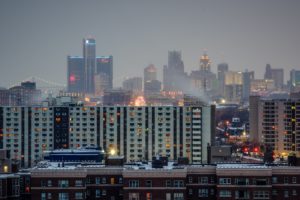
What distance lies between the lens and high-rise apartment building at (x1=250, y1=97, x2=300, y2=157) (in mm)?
101238

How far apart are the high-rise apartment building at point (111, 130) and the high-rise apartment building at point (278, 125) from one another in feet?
60.0

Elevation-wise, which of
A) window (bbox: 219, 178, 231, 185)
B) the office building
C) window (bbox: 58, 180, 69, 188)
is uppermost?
the office building

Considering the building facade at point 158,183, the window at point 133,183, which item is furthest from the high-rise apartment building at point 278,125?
the window at point 133,183

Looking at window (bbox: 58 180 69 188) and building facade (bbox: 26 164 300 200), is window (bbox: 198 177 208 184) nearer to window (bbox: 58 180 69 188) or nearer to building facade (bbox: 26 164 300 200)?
building facade (bbox: 26 164 300 200)

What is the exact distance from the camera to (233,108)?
18738 centimetres

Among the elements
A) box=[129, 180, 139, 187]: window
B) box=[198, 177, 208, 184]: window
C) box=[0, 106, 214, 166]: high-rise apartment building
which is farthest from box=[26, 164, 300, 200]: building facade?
box=[0, 106, 214, 166]: high-rise apartment building

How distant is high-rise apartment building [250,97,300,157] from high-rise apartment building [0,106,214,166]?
18274 mm

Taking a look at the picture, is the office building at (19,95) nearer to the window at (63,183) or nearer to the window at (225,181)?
the window at (63,183)

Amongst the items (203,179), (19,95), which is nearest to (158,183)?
(203,179)

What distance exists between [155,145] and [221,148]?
28667 mm

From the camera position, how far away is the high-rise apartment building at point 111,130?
81.8 m

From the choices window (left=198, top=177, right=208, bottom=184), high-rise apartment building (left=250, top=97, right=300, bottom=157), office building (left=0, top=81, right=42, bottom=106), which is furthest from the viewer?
office building (left=0, top=81, right=42, bottom=106)

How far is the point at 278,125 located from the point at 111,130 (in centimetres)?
2814

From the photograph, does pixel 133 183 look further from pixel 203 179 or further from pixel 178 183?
pixel 203 179
